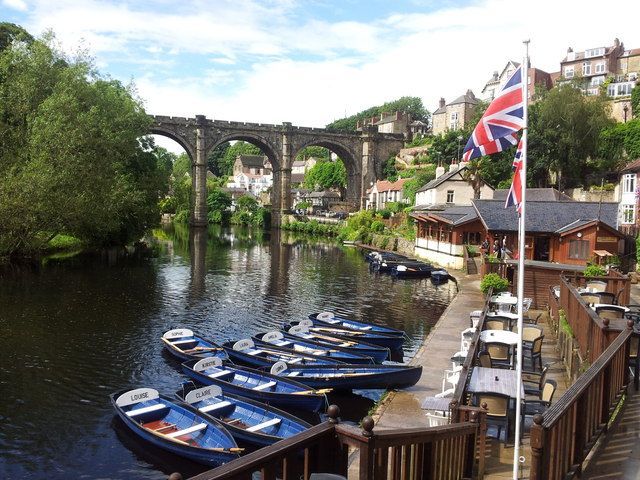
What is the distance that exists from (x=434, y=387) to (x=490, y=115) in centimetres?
893

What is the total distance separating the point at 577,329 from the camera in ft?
44.6

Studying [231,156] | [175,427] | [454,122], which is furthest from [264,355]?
[231,156]

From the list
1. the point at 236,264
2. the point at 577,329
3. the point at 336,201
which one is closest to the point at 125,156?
the point at 236,264

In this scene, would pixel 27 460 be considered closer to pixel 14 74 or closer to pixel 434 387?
pixel 434 387

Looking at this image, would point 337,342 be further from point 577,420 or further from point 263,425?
point 577,420

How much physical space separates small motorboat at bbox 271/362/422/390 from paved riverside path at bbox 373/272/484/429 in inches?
15.0

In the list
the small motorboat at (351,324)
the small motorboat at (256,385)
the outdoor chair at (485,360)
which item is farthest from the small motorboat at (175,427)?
the small motorboat at (351,324)

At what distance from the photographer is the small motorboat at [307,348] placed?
1816 cm

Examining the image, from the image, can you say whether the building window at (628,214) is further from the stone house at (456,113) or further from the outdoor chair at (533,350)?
the stone house at (456,113)

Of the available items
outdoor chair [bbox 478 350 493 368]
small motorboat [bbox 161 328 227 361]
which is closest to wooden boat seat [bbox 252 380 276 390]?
small motorboat [bbox 161 328 227 361]

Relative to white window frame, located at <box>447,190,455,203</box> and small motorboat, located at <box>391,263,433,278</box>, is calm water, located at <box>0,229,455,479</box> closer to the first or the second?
small motorboat, located at <box>391,263,433,278</box>

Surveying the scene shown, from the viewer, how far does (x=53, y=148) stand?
34.1m

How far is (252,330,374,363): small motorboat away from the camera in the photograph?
18.2 m

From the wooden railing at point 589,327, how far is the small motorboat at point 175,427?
281 inches
